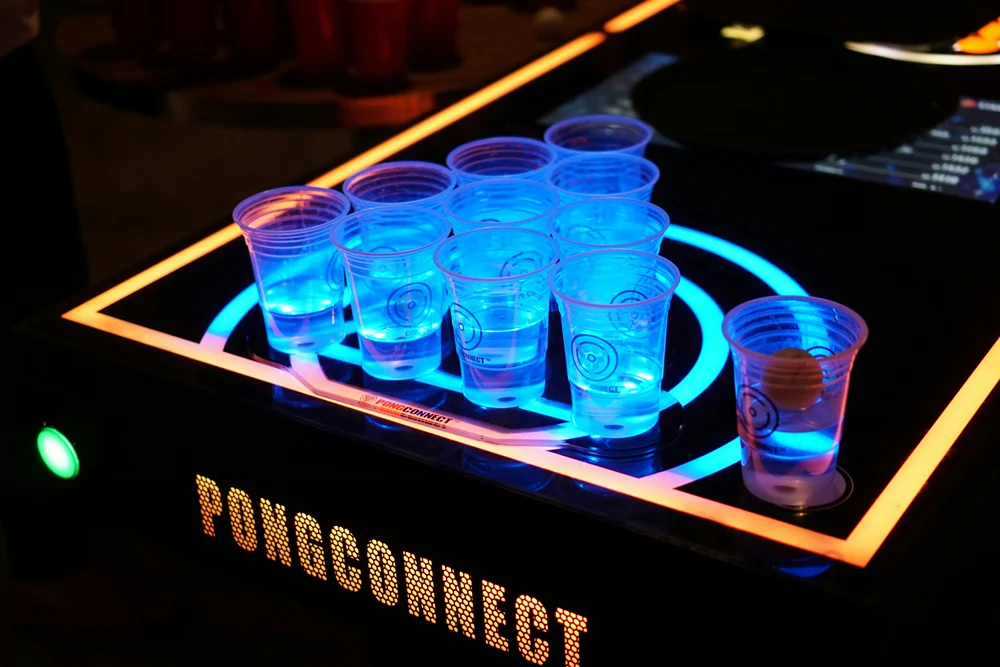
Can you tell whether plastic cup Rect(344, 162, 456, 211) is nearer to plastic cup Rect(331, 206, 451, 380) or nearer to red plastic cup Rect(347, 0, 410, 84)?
plastic cup Rect(331, 206, 451, 380)

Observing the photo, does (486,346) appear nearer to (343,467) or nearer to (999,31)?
(343,467)

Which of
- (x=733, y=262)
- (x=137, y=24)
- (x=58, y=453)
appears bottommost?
(x=58, y=453)

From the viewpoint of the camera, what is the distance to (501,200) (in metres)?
1.07

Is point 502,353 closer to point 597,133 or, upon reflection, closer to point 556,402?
point 556,402

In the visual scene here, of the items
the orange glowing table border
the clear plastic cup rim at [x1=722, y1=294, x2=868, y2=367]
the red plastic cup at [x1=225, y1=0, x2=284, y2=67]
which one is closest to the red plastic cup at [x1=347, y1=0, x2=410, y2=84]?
the red plastic cup at [x1=225, y1=0, x2=284, y2=67]

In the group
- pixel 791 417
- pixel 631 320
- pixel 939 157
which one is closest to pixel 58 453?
pixel 631 320

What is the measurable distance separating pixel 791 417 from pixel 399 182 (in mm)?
562

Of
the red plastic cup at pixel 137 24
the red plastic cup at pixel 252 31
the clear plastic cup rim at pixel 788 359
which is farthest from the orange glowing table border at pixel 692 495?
the red plastic cup at pixel 137 24

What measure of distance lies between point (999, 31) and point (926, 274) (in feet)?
2.67

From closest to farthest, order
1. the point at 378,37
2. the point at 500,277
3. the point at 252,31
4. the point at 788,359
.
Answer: the point at 788,359 < the point at 500,277 < the point at 378,37 < the point at 252,31

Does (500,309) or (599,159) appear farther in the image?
(599,159)

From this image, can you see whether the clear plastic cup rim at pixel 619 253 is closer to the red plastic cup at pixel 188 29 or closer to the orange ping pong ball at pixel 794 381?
the orange ping pong ball at pixel 794 381

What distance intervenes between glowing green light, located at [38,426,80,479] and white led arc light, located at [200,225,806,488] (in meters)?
0.19

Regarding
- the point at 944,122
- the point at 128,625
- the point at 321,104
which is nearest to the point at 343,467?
the point at 321,104
